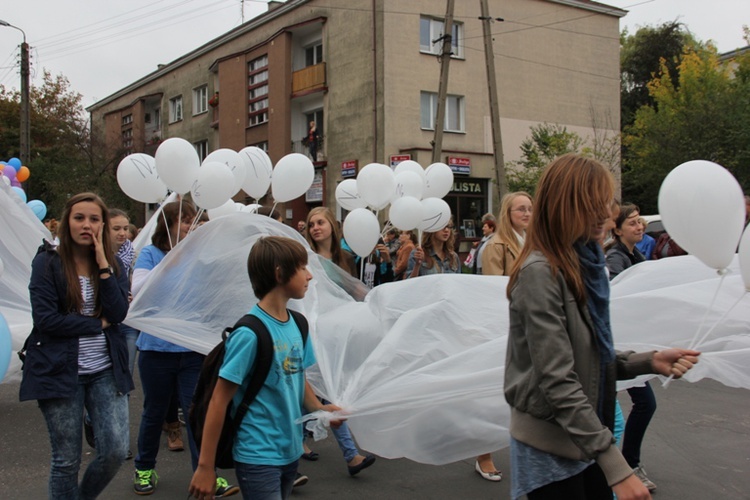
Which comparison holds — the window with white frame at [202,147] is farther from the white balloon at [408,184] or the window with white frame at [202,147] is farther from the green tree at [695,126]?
the white balloon at [408,184]

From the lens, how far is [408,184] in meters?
7.86

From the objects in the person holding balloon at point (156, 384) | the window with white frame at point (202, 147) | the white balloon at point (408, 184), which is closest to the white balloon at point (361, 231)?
the white balloon at point (408, 184)

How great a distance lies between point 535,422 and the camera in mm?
1984

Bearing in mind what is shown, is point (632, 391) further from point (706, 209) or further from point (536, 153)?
point (536, 153)

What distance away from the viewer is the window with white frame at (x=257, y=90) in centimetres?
2695

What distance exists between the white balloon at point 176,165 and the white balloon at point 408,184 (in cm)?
282

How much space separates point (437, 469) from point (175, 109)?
34.1 meters

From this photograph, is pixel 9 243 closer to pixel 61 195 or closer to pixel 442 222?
pixel 442 222

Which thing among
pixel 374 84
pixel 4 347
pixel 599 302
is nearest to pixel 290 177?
pixel 4 347

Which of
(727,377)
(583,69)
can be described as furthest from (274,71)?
(727,377)

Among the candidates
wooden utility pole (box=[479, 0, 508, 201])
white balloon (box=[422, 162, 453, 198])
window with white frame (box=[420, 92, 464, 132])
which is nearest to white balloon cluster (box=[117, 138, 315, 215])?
white balloon (box=[422, 162, 453, 198])

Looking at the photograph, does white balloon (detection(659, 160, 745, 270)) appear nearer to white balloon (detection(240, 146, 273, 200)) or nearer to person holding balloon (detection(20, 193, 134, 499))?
person holding balloon (detection(20, 193, 134, 499))

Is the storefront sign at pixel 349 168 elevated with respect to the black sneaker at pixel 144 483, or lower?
elevated

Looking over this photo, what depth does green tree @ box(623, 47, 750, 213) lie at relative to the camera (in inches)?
870
